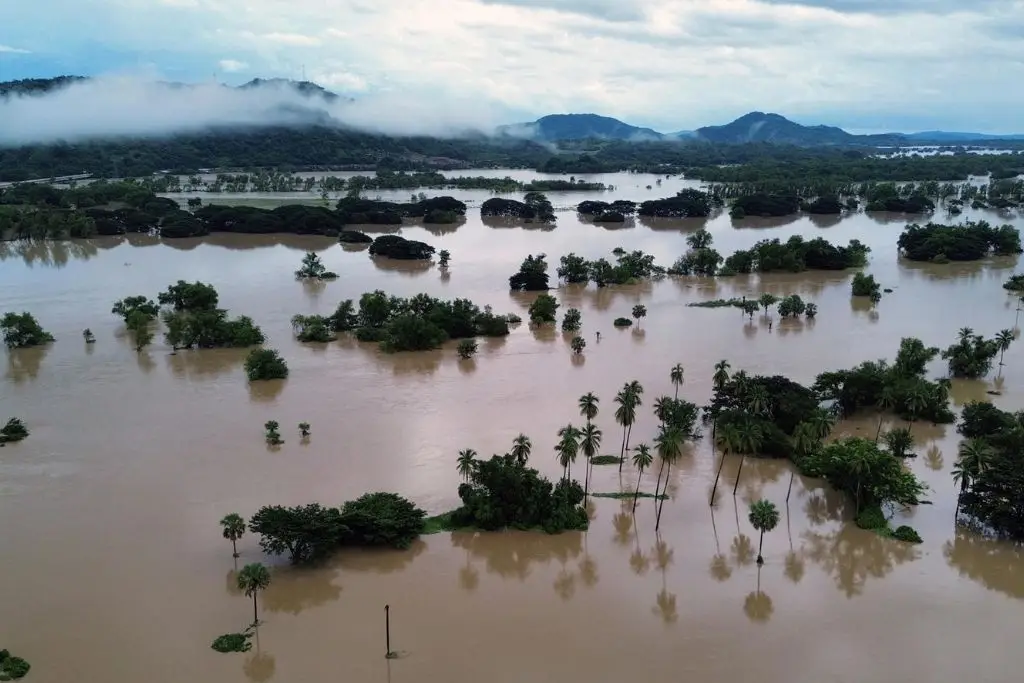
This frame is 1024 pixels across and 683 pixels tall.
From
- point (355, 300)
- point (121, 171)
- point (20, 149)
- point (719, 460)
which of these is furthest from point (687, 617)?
point (20, 149)

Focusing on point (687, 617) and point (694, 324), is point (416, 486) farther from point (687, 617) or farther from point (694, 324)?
point (694, 324)

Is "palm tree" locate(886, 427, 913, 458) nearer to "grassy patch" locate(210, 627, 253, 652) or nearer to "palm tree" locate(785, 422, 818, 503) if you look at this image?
"palm tree" locate(785, 422, 818, 503)

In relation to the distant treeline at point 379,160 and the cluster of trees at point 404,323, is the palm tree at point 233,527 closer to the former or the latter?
the cluster of trees at point 404,323

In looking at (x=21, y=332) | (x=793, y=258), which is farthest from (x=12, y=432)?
(x=793, y=258)

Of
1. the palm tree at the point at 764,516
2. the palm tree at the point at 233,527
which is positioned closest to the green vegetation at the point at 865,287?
the palm tree at the point at 764,516

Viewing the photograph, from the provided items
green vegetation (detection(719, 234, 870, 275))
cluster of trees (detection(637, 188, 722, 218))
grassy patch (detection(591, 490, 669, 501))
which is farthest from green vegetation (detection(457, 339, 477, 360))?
cluster of trees (detection(637, 188, 722, 218))

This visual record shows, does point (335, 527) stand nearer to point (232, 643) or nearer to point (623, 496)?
point (232, 643)
